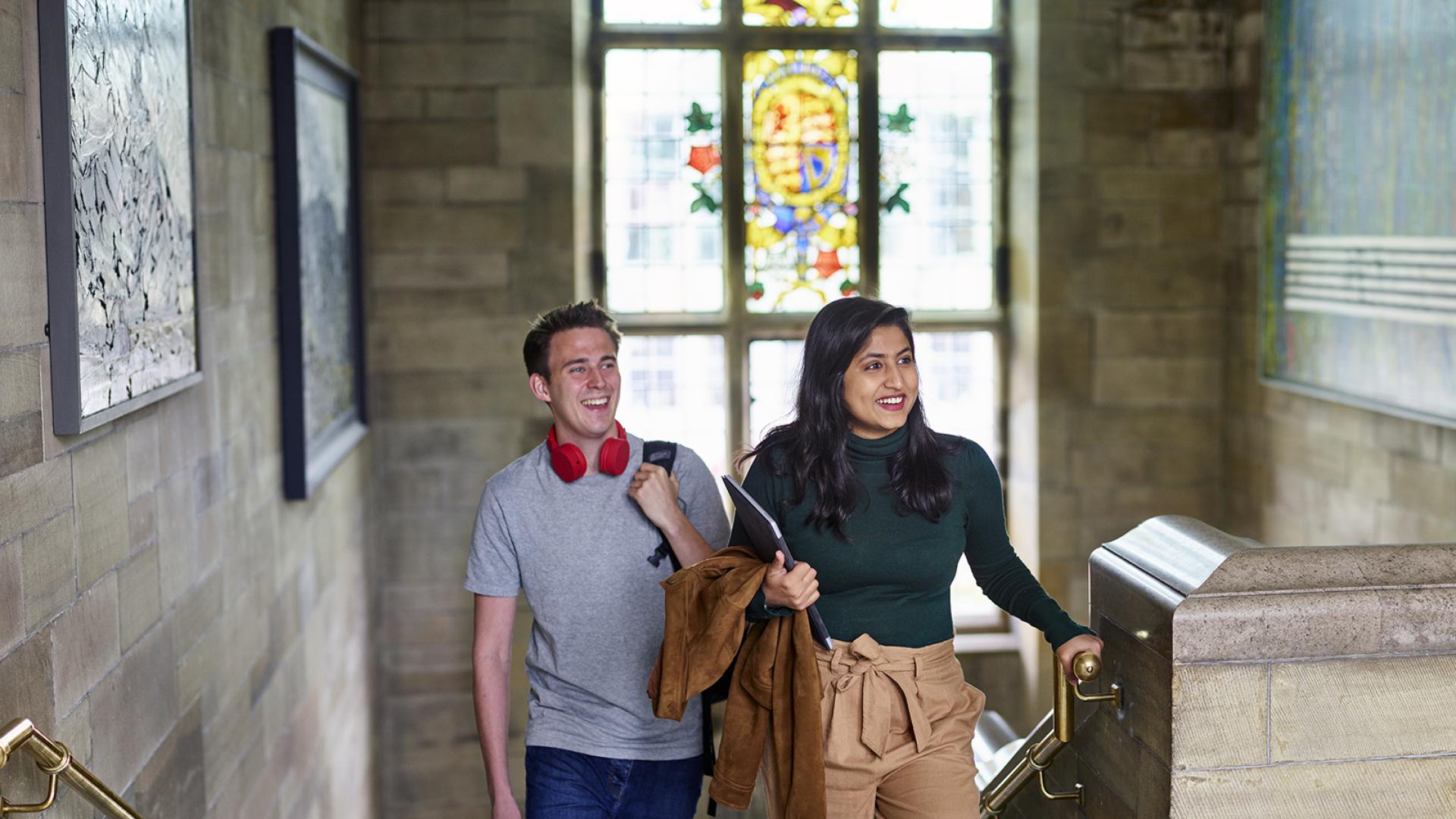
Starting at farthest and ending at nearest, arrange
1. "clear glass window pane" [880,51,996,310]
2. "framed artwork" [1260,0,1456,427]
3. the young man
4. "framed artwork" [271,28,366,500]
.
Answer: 1. "clear glass window pane" [880,51,996,310]
2. "framed artwork" [1260,0,1456,427]
3. "framed artwork" [271,28,366,500]
4. the young man

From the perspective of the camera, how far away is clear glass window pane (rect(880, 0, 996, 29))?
18.5 ft

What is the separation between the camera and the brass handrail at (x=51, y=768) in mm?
1714

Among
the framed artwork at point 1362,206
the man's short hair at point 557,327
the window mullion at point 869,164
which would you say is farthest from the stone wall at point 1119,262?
the man's short hair at point 557,327

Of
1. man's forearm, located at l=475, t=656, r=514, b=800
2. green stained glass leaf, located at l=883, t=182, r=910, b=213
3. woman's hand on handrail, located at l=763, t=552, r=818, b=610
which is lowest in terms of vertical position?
man's forearm, located at l=475, t=656, r=514, b=800

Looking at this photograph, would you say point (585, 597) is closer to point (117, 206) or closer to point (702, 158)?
point (117, 206)

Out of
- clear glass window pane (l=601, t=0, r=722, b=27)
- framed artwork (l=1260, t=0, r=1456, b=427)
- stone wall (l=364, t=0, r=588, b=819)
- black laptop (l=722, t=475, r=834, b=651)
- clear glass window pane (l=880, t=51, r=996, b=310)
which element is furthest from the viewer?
clear glass window pane (l=880, t=51, r=996, b=310)

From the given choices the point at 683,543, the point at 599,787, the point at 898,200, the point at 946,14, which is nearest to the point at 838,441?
the point at 683,543

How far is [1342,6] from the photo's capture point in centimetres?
446

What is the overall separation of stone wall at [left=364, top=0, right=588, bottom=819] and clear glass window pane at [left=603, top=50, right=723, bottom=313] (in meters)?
0.22

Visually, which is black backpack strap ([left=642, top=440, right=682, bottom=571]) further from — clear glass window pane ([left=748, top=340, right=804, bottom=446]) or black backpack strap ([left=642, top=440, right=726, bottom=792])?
clear glass window pane ([left=748, top=340, right=804, bottom=446])

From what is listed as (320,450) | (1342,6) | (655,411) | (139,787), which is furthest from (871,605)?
(655,411)

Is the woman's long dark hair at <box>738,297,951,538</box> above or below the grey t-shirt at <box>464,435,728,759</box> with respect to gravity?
above

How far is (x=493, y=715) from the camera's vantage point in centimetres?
249

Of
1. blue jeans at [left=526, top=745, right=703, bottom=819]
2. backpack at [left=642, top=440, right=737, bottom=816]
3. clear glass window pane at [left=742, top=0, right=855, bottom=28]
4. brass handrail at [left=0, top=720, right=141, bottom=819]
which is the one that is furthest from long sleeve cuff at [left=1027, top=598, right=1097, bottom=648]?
clear glass window pane at [left=742, top=0, right=855, bottom=28]
